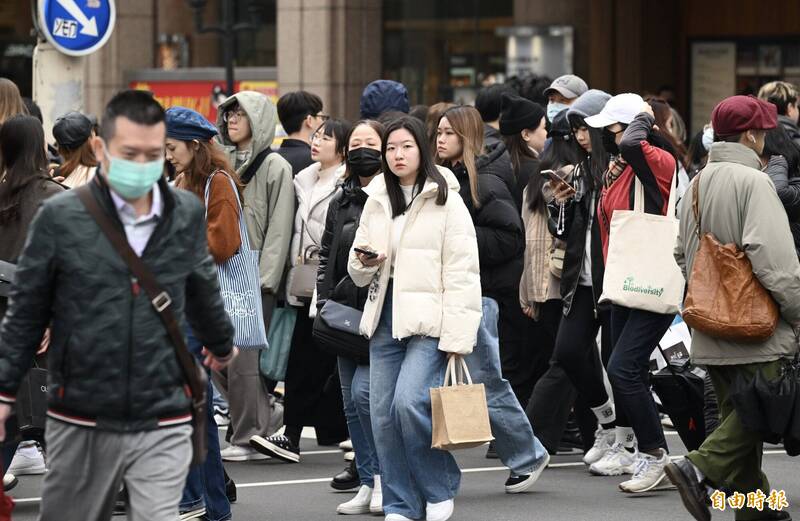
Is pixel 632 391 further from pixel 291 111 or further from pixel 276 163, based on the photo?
pixel 291 111

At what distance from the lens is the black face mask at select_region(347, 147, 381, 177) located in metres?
8.30

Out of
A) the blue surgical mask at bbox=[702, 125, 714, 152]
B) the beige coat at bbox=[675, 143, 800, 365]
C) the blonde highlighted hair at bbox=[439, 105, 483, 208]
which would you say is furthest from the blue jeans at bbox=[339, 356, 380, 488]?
the blue surgical mask at bbox=[702, 125, 714, 152]

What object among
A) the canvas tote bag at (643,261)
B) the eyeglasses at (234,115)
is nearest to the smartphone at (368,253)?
the canvas tote bag at (643,261)

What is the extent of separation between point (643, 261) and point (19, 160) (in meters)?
3.23

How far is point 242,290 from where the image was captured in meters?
7.91

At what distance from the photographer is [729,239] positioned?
23.3 feet

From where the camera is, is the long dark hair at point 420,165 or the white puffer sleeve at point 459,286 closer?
the white puffer sleeve at point 459,286

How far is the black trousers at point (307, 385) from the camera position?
9750mm

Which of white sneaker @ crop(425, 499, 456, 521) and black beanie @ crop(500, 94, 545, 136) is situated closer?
white sneaker @ crop(425, 499, 456, 521)

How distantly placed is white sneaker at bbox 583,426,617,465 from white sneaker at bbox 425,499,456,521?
196 cm

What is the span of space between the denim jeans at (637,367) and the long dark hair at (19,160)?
10.0 ft

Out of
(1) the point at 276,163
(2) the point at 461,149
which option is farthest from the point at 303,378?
(2) the point at 461,149

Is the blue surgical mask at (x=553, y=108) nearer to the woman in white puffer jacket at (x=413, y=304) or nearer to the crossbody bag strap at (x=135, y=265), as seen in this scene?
the woman in white puffer jacket at (x=413, y=304)

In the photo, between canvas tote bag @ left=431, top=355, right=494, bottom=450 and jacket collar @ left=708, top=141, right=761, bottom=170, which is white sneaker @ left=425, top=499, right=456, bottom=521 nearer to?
canvas tote bag @ left=431, top=355, right=494, bottom=450
